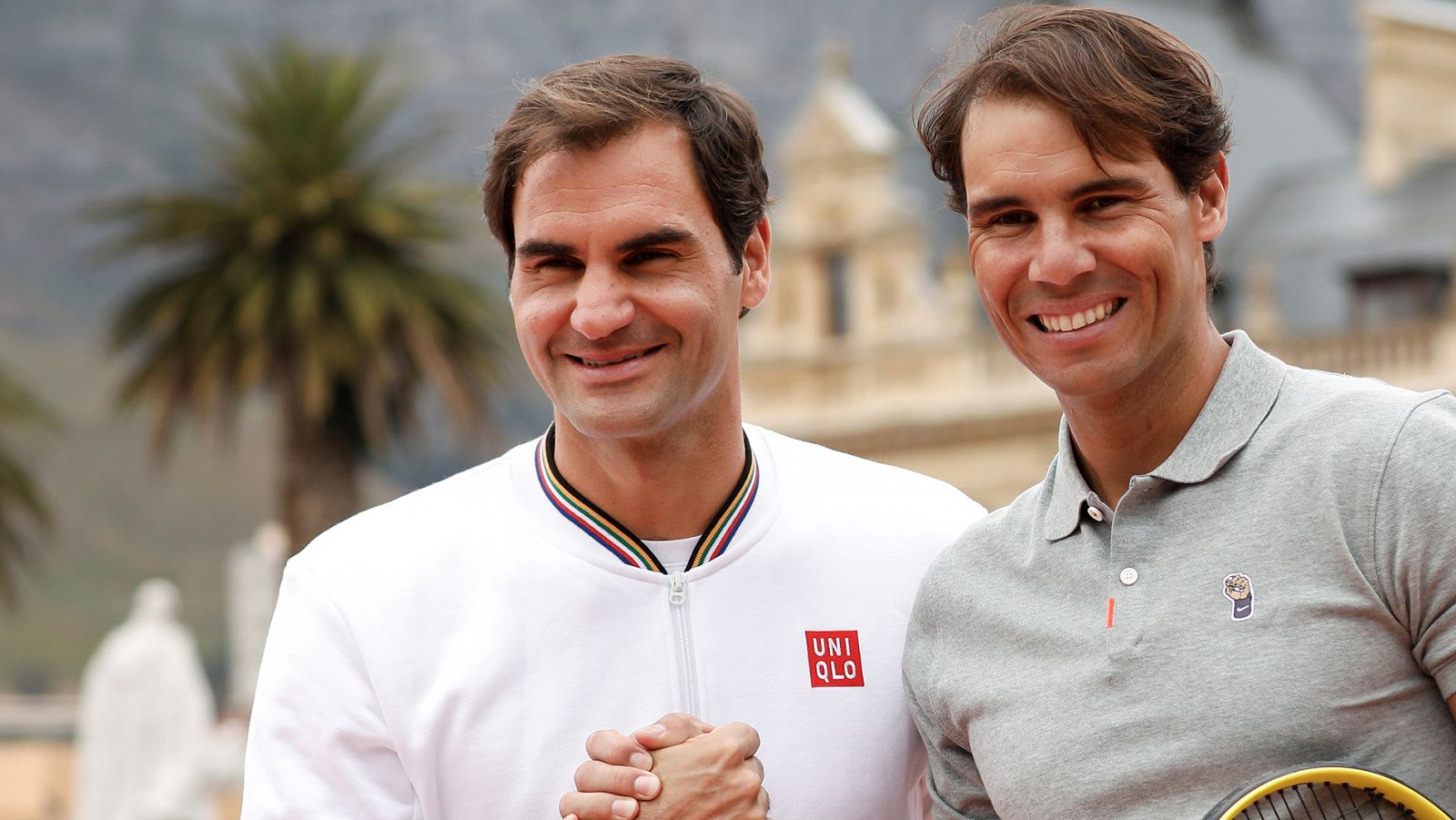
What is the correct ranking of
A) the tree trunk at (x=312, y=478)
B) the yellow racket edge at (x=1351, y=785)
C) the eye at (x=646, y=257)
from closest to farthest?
1. the yellow racket edge at (x=1351, y=785)
2. the eye at (x=646, y=257)
3. the tree trunk at (x=312, y=478)

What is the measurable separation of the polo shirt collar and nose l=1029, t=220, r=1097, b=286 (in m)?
0.33

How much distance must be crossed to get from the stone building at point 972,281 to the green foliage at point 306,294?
6.82 meters

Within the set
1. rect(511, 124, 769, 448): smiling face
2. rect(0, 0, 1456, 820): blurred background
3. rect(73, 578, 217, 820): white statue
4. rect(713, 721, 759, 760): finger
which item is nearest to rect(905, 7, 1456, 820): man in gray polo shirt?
rect(713, 721, 759, 760): finger

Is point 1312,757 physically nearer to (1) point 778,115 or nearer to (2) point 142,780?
(2) point 142,780

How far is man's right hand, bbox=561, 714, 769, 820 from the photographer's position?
3.80 metres

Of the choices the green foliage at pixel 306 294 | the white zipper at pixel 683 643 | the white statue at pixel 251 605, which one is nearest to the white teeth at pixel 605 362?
the white zipper at pixel 683 643

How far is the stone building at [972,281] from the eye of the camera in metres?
30.4

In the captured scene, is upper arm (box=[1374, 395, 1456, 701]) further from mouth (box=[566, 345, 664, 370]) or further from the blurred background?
the blurred background

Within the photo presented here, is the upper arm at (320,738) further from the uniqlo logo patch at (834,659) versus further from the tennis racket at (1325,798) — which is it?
the tennis racket at (1325,798)

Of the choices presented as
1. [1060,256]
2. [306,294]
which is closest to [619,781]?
[1060,256]

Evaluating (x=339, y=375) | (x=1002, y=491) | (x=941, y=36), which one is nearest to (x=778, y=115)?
(x=941, y=36)

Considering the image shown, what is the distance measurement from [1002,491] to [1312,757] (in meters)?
28.0

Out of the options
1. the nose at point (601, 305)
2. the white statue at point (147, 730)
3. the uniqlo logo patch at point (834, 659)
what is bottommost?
the white statue at point (147, 730)

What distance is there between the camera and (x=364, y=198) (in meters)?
27.8
